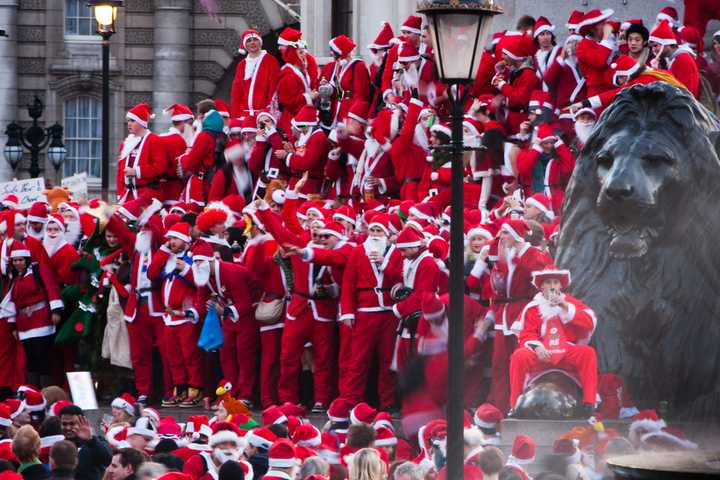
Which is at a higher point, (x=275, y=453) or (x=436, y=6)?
(x=436, y=6)

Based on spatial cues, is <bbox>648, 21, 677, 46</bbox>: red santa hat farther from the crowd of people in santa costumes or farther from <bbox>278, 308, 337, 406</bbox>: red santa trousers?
<bbox>278, 308, 337, 406</bbox>: red santa trousers

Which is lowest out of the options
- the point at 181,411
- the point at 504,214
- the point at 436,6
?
the point at 181,411

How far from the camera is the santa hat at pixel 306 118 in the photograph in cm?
2094

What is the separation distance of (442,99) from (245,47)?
144 inches

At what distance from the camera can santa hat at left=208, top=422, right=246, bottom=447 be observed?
13922mm

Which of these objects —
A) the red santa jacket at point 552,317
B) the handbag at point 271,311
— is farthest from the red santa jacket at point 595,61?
the red santa jacket at point 552,317

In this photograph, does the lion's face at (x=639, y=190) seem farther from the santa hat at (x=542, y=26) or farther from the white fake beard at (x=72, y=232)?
the white fake beard at (x=72, y=232)

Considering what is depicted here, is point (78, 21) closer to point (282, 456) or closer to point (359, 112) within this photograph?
point (359, 112)

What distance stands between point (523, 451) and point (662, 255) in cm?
171

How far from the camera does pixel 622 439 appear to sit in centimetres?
1290

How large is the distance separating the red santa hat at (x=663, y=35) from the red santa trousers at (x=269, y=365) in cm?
378

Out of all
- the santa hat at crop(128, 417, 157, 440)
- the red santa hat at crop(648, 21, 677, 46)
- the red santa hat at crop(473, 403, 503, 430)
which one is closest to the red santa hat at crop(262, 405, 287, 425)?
the santa hat at crop(128, 417, 157, 440)

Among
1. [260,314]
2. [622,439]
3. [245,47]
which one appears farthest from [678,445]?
[245,47]

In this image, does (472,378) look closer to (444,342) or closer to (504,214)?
(444,342)
